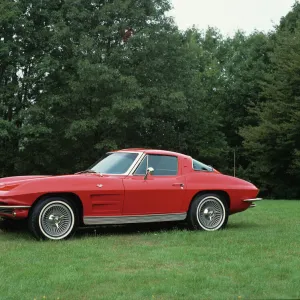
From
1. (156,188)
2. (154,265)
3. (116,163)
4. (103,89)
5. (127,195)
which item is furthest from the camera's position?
(103,89)

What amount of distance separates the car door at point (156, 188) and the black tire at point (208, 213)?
304 millimetres

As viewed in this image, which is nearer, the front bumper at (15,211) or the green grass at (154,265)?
the green grass at (154,265)

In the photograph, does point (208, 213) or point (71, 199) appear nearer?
point (71, 199)

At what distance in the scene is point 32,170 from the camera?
35188 millimetres

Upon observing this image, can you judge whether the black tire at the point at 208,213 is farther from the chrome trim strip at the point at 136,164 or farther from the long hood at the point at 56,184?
the long hood at the point at 56,184

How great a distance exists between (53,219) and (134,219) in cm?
144

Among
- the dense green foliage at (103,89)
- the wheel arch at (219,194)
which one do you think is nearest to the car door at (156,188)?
the wheel arch at (219,194)

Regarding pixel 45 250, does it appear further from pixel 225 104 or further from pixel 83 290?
pixel 225 104

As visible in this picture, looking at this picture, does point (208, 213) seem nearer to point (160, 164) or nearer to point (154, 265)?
point (160, 164)

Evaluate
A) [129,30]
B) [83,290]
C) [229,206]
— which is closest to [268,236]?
[229,206]

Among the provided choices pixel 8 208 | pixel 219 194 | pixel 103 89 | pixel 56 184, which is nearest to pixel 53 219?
pixel 56 184

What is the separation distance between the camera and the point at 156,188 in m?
9.45

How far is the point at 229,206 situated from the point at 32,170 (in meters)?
26.7

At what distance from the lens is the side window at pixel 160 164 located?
971 centimetres
